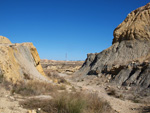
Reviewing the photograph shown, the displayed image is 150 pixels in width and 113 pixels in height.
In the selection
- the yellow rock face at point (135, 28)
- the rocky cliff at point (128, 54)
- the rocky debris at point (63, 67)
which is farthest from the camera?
the rocky debris at point (63, 67)

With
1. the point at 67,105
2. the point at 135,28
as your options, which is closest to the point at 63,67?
the point at 135,28

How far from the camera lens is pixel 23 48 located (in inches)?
562

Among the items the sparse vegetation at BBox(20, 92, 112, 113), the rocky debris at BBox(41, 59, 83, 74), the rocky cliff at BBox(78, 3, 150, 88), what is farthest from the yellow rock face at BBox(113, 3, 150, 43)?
the sparse vegetation at BBox(20, 92, 112, 113)

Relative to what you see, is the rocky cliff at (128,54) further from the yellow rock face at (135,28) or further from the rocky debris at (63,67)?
the rocky debris at (63,67)

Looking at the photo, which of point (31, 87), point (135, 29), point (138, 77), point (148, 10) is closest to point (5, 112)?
point (31, 87)

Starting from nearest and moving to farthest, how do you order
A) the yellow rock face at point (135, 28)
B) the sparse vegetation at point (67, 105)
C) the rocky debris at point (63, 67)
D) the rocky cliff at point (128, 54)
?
the sparse vegetation at point (67, 105), the rocky cliff at point (128, 54), the yellow rock face at point (135, 28), the rocky debris at point (63, 67)

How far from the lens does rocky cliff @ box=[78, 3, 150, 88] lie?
15519mm

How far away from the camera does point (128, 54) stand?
792 inches

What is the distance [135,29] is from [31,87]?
17.0 metres

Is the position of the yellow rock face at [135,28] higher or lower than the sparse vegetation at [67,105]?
higher

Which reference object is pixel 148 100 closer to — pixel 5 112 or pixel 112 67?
pixel 5 112

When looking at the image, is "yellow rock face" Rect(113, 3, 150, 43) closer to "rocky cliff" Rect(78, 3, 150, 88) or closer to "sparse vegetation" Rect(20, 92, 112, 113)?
"rocky cliff" Rect(78, 3, 150, 88)

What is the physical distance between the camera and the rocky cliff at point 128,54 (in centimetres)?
1552

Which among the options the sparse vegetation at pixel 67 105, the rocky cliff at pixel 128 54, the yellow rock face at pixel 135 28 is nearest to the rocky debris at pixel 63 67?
the rocky cliff at pixel 128 54
